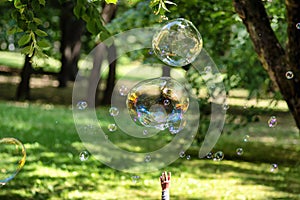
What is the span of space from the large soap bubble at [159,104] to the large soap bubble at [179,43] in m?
0.18

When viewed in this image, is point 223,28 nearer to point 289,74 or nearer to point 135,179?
point 135,179

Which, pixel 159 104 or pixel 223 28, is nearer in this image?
pixel 159 104

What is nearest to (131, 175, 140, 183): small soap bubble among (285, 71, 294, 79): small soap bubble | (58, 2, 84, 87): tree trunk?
(285, 71, 294, 79): small soap bubble

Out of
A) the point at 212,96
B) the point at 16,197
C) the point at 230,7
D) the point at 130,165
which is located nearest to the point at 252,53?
the point at 212,96

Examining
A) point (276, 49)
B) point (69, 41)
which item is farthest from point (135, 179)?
point (69, 41)

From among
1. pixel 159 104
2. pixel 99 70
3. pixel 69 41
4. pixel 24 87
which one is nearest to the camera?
pixel 159 104

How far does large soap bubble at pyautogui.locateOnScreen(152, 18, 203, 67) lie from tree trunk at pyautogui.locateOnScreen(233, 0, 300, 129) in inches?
23.6

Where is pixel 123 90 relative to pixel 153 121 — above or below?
above

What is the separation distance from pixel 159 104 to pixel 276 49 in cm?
111

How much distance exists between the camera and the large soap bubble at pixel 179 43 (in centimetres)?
480

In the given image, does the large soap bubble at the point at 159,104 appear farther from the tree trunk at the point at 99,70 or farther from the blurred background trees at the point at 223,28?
the tree trunk at the point at 99,70

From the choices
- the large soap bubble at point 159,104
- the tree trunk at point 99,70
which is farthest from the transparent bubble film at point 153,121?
the tree trunk at point 99,70

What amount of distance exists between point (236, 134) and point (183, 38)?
9120 mm

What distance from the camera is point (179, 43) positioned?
15.9 ft
